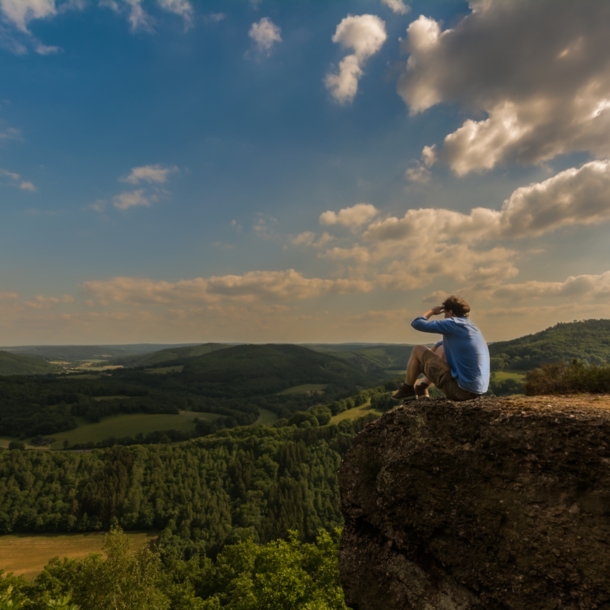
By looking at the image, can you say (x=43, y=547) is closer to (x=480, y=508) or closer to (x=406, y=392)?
(x=406, y=392)

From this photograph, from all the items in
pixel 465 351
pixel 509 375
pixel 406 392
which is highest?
pixel 465 351

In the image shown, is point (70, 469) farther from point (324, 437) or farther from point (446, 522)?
point (446, 522)

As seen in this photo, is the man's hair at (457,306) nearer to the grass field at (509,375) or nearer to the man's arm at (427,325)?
the man's arm at (427,325)

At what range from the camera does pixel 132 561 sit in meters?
33.3

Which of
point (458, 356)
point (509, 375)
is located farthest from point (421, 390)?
point (509, 375)

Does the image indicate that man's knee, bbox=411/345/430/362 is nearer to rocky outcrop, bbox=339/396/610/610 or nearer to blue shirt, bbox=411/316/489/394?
blue shirt, bbox=411/316/489/394

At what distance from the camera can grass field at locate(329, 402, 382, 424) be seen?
506ft

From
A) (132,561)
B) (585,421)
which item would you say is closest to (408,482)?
(585,421)

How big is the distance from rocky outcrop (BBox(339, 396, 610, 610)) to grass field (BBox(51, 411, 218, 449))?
194 m

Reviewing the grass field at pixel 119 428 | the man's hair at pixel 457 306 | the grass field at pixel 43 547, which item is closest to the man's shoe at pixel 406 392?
the man's hair at pixel 457 306

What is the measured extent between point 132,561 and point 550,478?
41.2 m

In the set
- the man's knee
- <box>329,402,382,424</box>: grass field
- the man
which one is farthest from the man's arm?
<box>329,402,382,424</box>: grass field

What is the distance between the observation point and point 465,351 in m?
7.27

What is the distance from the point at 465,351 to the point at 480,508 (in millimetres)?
2889
